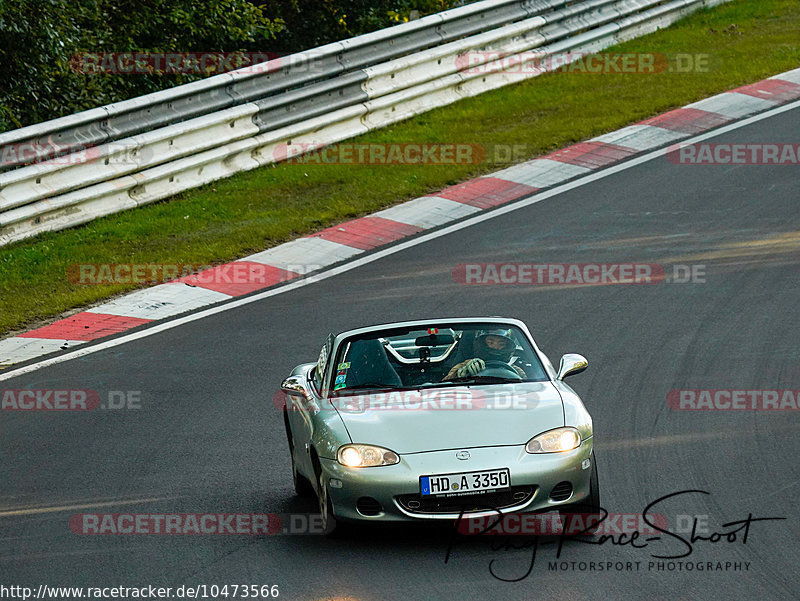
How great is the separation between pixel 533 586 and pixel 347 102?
40.0 ft

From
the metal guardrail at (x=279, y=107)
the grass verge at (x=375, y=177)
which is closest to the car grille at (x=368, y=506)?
the grass verge at (x=375, y=177)

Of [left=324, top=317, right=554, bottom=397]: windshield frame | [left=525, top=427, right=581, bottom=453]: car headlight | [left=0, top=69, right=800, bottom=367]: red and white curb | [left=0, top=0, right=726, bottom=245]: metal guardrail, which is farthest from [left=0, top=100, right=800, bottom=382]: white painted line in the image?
[left=525, top=427, right=581, bottom=453]: car headlight

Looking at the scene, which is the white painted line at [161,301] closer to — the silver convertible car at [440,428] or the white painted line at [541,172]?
the silver convertible car at [440,428]

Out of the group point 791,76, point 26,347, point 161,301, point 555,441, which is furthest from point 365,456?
point 791,76

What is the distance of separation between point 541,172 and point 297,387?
346 inches

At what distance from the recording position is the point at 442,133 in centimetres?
1778

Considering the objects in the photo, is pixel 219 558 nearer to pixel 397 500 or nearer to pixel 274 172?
pixel 397 500

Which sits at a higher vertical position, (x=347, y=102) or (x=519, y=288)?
(x=347, y=102)

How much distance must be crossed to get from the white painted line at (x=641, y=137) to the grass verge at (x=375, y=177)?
0.71ft

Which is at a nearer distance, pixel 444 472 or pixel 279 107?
pixel 444 472

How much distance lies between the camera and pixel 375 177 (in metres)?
16.6

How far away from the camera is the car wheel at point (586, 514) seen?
7.26 metres

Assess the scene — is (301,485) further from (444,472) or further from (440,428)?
(444,472)

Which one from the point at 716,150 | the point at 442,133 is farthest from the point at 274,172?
the point at 716,150
